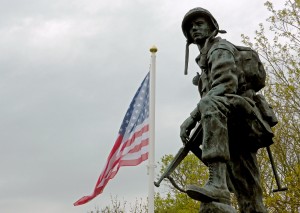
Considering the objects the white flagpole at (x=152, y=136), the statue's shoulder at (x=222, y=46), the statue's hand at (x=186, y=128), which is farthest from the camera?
the white flagpole at (x=152, y=136)

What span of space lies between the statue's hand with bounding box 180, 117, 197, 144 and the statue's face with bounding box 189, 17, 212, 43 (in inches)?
36.3

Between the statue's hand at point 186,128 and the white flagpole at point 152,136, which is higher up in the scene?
the white flagpole at point 152,136

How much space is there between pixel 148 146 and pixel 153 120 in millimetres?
895

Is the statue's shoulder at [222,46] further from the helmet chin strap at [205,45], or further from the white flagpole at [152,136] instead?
the white flagpole at [152,136]

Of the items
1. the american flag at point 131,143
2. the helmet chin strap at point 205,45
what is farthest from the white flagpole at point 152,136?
the helmet chin strap at point 205,45

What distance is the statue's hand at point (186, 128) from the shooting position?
5.12 m

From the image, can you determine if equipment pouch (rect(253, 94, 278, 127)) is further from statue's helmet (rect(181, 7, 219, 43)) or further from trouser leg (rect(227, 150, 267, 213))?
statue's helmet (rect(181, 7, 219, 43))

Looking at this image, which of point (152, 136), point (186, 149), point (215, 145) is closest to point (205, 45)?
point (186, 149)

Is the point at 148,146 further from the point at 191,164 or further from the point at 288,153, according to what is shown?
the point at 191,164

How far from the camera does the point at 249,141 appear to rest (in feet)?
16.6

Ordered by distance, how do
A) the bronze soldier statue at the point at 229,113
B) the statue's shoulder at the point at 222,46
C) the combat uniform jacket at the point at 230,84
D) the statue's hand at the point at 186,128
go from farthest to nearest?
1. the statue's hand at the point at 186,128
2. the statue's shoulder at the point at 222,46
3. the combat uniform jacket at the point at 230,84
4. the bronze soldier statue at the point at 229,113

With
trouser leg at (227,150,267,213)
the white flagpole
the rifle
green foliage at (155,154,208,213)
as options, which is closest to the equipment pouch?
trouser leg at (227,150,267,213)

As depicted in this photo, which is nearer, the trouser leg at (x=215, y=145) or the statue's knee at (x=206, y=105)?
the trouser leg at (x=215, y=145)

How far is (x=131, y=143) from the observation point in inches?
502
